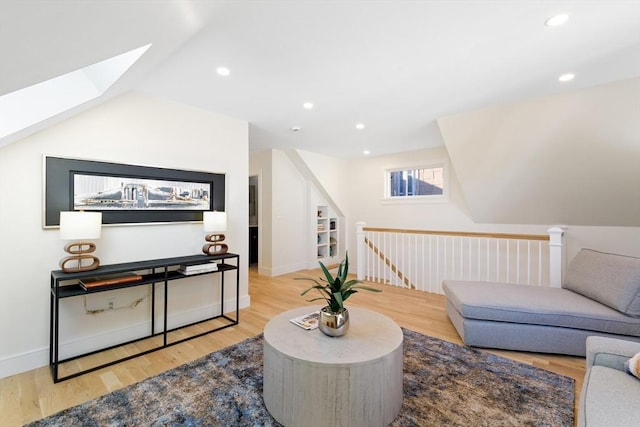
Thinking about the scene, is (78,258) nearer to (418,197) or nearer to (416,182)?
(418,197)

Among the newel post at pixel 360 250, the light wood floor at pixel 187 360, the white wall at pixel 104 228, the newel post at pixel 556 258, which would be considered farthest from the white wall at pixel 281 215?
the newel post at pixel 556 258

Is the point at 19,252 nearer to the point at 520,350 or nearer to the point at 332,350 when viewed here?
the point at 332,350

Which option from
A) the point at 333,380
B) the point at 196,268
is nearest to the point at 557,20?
the point at 333,380

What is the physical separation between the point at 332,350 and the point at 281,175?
13.3ft

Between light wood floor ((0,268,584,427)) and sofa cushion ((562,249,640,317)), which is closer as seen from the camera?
light wood floor ((0,268,584,427))

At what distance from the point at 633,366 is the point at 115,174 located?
365 cm

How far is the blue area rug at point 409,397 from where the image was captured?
159 cm

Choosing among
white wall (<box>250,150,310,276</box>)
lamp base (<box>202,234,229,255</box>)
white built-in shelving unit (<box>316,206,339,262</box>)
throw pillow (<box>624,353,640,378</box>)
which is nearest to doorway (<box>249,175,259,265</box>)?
white wall (<box>250,150,310,276</box>)

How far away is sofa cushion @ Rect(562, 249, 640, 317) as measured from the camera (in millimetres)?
2104

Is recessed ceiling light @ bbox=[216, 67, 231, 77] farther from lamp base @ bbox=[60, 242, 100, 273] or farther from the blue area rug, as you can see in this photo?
the blue area rug

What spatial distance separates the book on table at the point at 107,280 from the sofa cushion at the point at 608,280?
12.8 feet

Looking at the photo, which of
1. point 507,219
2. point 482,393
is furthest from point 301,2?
point 507,219

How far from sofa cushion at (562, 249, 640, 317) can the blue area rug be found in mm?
793

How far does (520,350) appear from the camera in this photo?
235 cm
